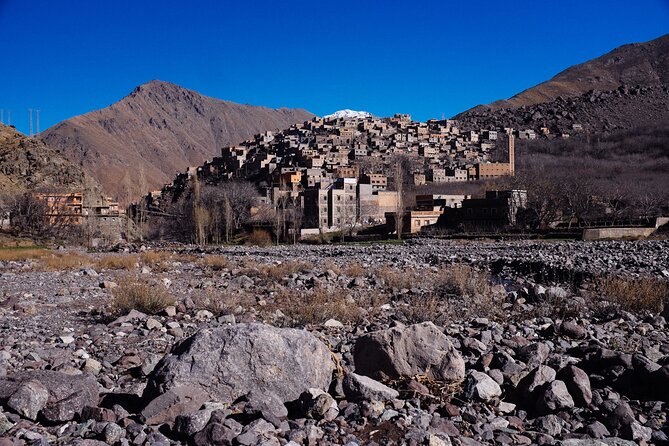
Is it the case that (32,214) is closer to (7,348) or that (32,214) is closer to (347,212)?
(347,212)

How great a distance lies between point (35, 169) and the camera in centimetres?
5241

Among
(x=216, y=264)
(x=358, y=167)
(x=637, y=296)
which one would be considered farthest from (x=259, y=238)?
(x=358, y=167)

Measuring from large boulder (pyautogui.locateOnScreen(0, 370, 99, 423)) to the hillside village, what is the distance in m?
37.9

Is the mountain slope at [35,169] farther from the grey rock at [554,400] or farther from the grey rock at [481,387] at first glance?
the grey rock at [554,400]

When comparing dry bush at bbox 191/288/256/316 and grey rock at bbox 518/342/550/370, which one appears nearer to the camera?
grey rock at bbox 518/342/550/370

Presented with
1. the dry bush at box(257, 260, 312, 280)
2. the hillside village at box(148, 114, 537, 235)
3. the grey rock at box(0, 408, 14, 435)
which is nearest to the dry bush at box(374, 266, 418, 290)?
the dry bush at box(257, 260, 312, 280)

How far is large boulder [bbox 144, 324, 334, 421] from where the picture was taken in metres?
4.30

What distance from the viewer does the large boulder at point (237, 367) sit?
169 inches

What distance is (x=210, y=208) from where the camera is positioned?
50938 mm

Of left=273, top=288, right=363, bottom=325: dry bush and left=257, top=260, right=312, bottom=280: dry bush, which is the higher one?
left=273, top=288, right=363, bottom=325: dry bush

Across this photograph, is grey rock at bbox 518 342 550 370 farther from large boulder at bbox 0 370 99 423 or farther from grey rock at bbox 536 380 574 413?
large boulder at bbox 0 370 99 423

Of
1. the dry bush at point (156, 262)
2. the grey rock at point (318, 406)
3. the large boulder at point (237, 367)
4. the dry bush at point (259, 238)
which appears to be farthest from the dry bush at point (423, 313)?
the dry bush at point (259, 238)

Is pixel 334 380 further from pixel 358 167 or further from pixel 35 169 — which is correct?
pixel 358 167

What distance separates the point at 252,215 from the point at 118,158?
10733 cm
